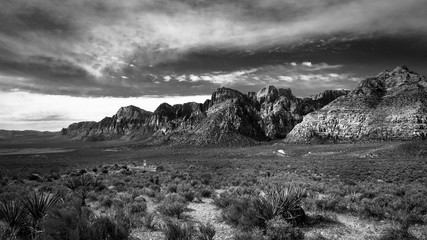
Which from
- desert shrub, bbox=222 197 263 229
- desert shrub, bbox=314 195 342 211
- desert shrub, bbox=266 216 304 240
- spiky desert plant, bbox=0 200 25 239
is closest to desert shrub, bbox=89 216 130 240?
spiky desert plant, bbox=0 200 25 239

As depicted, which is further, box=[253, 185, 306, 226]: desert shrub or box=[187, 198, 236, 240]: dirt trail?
box=[253, 185, 306, 226]: desert shrub

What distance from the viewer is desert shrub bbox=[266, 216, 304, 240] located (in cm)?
702

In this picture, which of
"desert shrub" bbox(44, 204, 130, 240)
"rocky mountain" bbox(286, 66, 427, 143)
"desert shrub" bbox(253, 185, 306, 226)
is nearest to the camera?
"desert shrub" bbox(44, 204, 130, 240)

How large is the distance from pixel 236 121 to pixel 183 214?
160003 millimetres

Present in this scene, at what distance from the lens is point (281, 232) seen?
23.4ft

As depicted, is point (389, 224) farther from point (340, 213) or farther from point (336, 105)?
point (336, 105)

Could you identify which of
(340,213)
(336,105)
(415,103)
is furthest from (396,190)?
(336,105)

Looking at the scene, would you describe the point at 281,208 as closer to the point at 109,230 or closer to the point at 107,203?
the point at 109,230

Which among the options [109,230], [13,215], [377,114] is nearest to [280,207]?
[109,230]

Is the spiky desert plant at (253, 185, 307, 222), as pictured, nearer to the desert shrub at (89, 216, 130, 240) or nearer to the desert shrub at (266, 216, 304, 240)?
the desert shrub at (266, 216, 304, 240)

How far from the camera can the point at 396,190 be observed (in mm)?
13297

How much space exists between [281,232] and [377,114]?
372 ft

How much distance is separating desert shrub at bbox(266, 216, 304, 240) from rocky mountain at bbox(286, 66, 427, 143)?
103653 millimetres

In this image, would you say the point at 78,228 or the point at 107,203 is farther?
the point at 107,203
